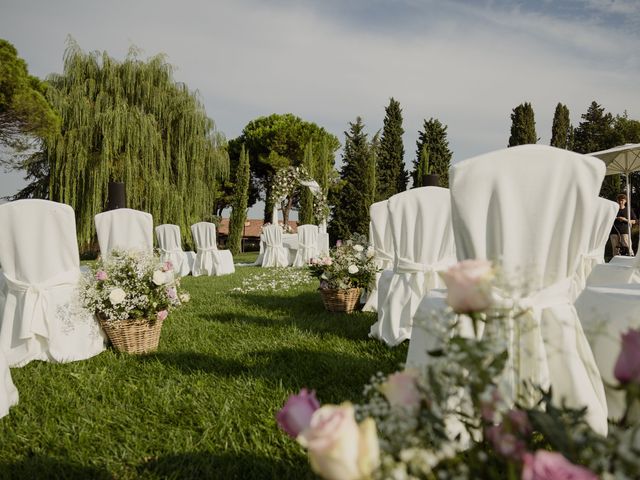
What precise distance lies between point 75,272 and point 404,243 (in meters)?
3.06

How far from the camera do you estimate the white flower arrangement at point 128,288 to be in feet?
11.9

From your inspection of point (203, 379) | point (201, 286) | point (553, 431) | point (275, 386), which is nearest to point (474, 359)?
point (553, 431)

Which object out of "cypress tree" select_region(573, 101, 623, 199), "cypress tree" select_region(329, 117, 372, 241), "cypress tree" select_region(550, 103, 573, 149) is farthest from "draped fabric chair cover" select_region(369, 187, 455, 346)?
"cypress tree" select_region(573, 101, 623, 199)

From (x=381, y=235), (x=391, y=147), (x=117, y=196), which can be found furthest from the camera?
(x=391, y=147)

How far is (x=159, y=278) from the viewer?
12.3ft

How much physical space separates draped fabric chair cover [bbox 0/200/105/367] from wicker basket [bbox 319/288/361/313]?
267 cm

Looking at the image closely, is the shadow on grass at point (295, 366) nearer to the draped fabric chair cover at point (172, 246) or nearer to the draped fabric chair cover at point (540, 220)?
the draped fabric chair cover at point (540, 220)

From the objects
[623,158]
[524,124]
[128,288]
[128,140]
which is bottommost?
[128,288]

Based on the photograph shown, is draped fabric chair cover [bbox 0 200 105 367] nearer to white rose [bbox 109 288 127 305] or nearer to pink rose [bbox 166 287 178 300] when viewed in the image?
white rose [bbox 109 288 127 305]

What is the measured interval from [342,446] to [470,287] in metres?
0.31

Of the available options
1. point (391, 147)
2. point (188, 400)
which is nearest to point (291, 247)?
point (188, 400)

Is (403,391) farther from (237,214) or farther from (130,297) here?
(237,214)

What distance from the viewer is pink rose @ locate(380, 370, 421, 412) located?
0.66 meters

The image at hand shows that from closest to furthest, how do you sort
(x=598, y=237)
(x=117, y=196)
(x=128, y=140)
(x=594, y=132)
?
(x=598, y=237) < (x=117, y=196) < (x=128, y=140) < (x=594, y=132)
